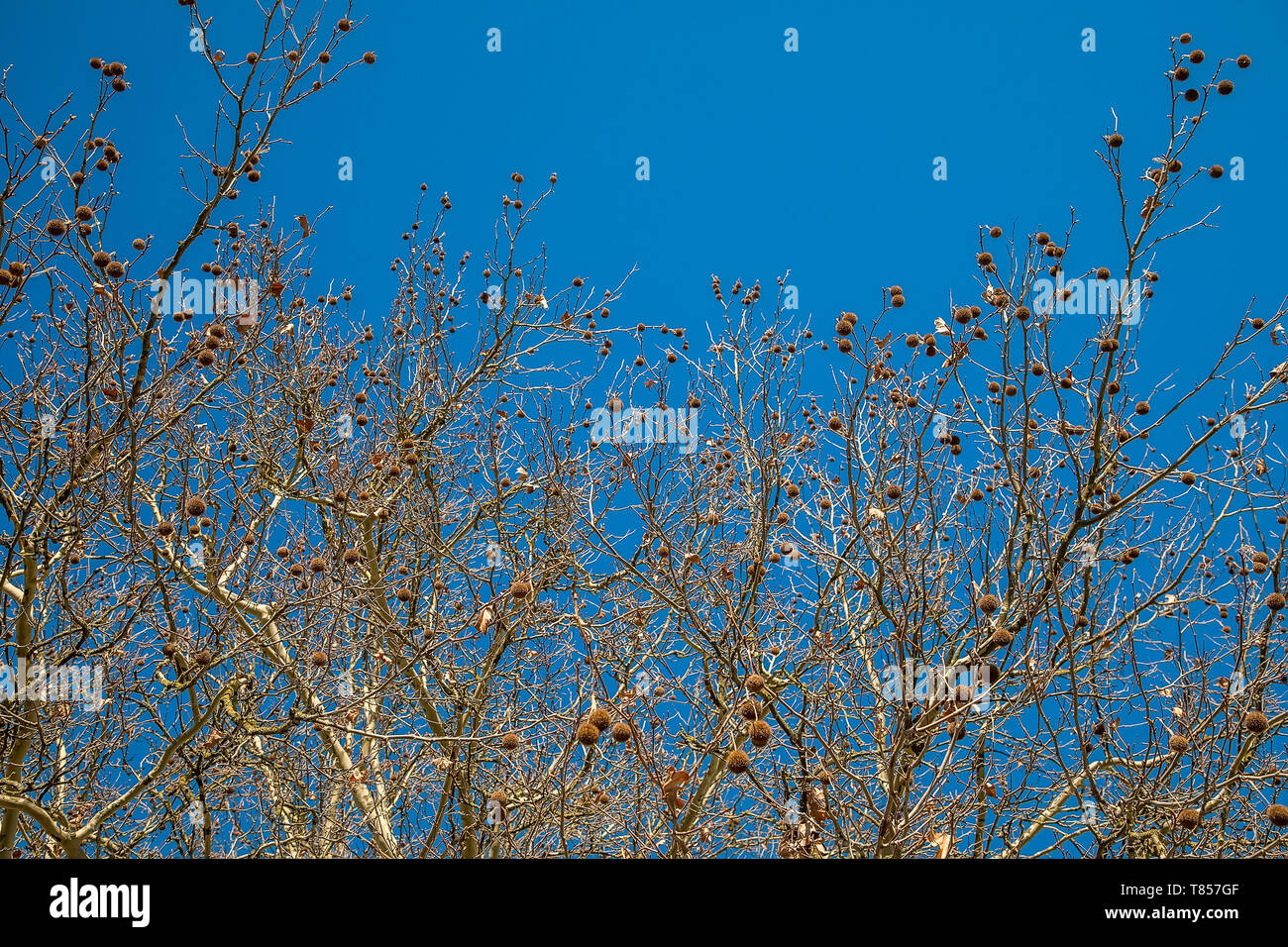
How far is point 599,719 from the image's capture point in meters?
3.80

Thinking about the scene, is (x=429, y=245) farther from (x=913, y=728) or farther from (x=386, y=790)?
(x=913, y=728)

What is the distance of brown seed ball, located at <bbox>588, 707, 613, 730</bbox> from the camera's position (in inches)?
149

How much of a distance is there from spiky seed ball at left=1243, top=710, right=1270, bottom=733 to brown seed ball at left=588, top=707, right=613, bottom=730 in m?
3.12

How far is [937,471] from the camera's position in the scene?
19.2 feet

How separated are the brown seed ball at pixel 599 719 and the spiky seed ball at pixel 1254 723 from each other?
3.12 meters

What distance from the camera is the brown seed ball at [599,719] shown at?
378cm

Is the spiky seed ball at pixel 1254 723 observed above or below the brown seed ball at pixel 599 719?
below

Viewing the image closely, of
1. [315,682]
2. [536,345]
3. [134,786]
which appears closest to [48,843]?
[134,786]
